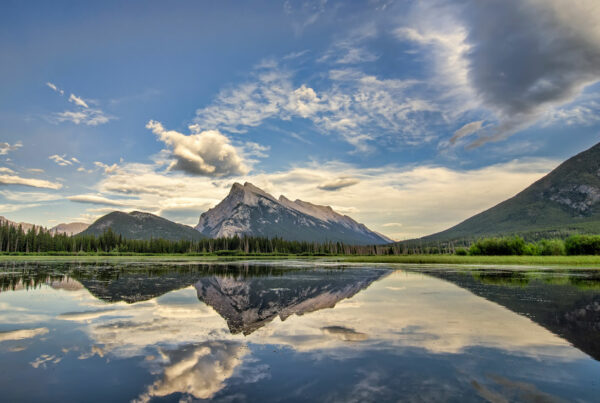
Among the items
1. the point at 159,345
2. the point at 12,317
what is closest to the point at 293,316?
the point at 159,345

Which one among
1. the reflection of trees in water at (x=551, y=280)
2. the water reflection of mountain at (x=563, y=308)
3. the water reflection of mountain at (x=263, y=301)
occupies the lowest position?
the reflection of trees in water at (x=551, y=280)

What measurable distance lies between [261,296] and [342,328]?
561 inches

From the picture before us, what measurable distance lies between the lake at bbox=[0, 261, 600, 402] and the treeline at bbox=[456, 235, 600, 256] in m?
126

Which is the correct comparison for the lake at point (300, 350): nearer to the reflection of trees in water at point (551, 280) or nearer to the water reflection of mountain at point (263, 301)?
the water reflection of mountain at point (263, 301)

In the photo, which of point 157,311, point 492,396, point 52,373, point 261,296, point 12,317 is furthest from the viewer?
point 261,296

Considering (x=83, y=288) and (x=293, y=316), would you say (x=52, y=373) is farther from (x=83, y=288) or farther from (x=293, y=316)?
(x=83, y=288)

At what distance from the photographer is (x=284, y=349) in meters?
15.1

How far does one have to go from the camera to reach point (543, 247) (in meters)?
147

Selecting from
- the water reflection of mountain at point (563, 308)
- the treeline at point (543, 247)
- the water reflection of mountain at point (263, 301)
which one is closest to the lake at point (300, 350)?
the water reflection of mountain at point (563, 308)

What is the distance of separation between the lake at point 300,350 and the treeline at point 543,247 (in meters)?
126

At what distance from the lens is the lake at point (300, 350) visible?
10.5 meters

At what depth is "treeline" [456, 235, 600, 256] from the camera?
12325 cm

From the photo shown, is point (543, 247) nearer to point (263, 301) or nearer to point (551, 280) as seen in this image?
point (551, 280)

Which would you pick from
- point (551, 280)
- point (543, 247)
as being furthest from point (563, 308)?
point (543, 247)
